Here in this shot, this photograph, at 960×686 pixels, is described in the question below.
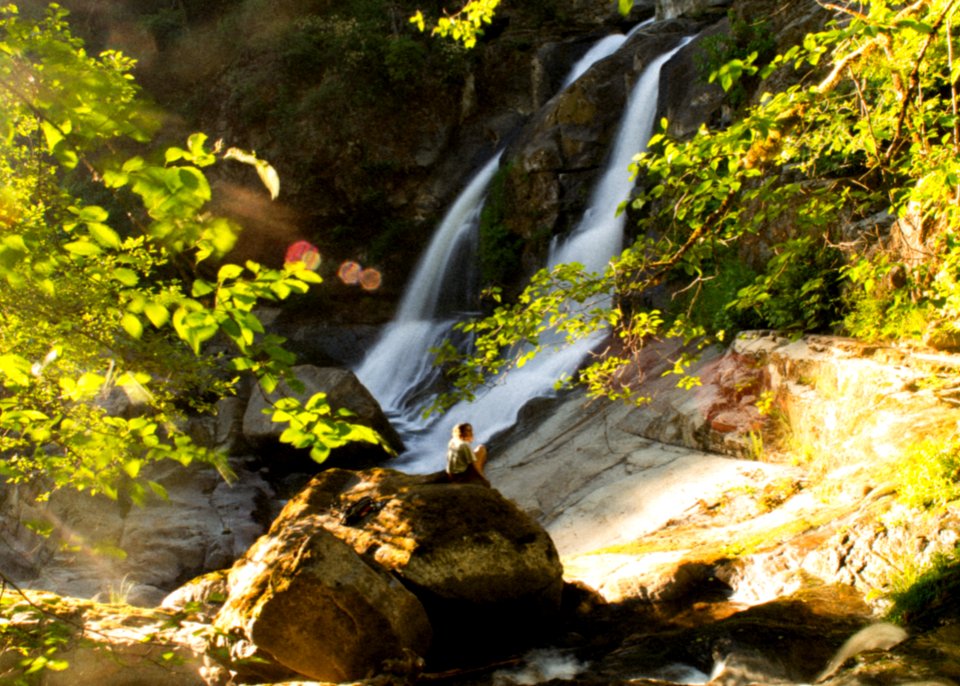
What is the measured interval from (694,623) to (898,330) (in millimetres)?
3853

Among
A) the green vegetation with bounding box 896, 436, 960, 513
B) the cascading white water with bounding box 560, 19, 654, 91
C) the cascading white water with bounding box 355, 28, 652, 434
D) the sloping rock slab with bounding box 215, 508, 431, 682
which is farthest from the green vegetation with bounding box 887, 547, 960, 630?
the cascading white water with bounding box 560, 19, 654, 91

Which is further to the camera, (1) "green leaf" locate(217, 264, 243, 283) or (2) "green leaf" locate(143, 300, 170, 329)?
(1) "green leaf" locate(217, 264, 243, 283)

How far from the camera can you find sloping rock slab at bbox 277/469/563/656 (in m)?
5.71

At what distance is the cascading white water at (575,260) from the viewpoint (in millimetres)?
13919

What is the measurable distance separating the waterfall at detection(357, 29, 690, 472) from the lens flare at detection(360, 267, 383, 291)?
1.69m

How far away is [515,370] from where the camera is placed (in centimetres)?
1479

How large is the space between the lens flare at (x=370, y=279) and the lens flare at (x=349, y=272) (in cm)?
21

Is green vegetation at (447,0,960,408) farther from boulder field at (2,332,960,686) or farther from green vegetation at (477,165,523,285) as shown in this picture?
green vegetation at (477,165,523,285)

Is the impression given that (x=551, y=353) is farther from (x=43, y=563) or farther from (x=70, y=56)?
(x=70, y=56)

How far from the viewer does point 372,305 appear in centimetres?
2223

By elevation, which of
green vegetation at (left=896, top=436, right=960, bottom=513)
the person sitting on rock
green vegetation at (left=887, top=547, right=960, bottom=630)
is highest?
the person sitting on rock

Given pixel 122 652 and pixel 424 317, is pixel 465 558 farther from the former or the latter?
pixel 424 317

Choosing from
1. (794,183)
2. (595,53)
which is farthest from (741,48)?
(794,183)

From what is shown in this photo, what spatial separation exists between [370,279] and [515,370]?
9.35 meters
